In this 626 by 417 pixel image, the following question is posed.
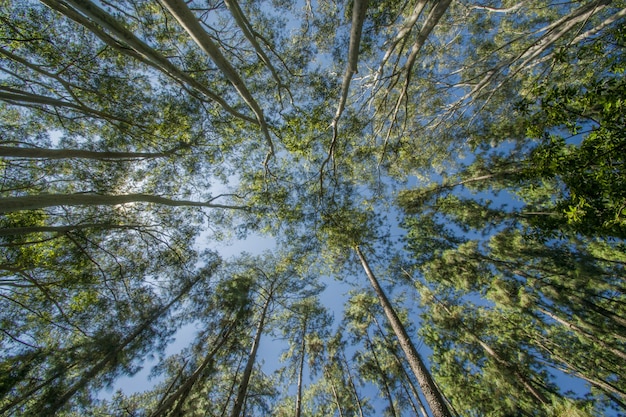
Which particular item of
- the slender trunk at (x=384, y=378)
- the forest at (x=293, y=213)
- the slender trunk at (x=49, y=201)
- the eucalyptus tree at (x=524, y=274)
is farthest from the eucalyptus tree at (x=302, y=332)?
the slender trunk at (x=49, y=201)

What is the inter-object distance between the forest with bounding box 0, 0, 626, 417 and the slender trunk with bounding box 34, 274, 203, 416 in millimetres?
49

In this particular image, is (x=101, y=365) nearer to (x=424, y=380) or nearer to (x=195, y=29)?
(x=424, y=380)

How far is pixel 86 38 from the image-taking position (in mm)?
5469

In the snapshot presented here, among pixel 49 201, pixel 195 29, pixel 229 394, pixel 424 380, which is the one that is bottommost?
pixel 424 380

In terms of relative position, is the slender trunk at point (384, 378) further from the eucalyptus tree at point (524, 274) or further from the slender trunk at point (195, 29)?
the slender trunk at point (195, 29)

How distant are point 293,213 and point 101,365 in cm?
714

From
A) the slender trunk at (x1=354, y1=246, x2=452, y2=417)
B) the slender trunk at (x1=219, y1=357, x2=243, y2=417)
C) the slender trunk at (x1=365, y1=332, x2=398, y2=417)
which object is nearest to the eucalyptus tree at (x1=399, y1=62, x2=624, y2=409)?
the slender trunk at (x1=365, y1=332, x2=398, y2=417)

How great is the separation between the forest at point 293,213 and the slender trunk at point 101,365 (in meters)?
0.05

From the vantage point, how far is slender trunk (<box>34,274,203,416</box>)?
5.53 metres

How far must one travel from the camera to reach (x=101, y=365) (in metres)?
6.32

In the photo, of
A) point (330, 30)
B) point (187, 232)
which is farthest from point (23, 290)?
point (330, 30)

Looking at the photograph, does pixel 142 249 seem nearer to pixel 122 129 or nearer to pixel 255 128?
pixel 122 129

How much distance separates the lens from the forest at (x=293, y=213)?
17.7 ft

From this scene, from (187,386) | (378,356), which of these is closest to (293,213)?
(187,386)
